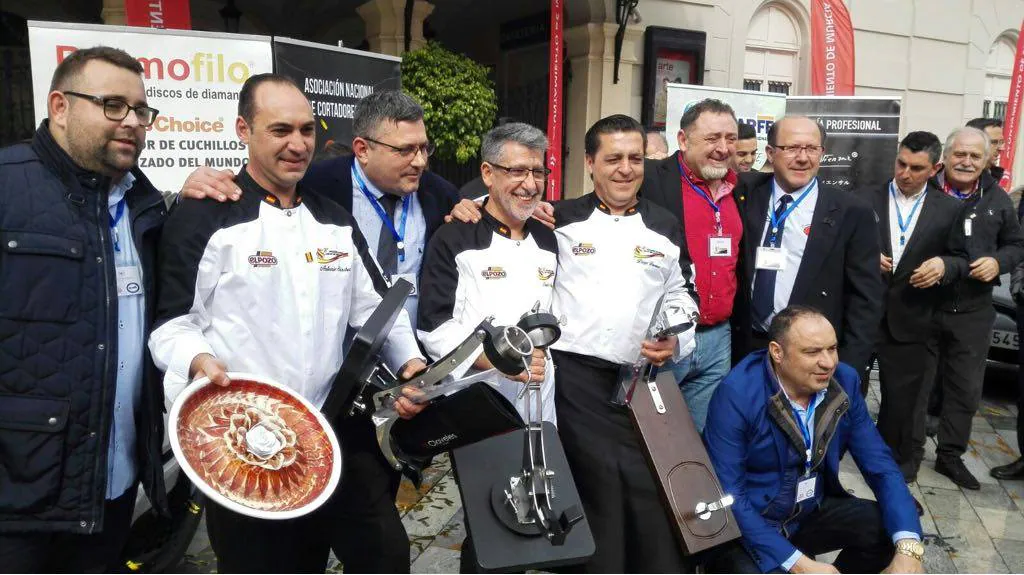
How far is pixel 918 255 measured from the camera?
4.53 meters

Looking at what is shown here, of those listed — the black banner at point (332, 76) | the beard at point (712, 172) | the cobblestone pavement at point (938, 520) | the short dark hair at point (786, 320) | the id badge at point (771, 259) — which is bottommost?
the cobblestone pavement at point (938, 520)

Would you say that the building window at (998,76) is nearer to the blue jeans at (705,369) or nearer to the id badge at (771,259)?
the id badge at (771,259)

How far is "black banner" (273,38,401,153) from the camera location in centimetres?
482

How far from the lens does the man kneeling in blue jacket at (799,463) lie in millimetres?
2945

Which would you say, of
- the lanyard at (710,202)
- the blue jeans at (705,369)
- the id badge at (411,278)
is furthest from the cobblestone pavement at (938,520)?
the lanyard at (710,202)

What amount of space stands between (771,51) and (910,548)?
9.07m

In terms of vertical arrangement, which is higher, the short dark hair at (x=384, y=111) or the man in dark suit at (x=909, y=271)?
the short dark hair at (x=384, y=111)

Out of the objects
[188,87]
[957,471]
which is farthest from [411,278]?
[957,471]

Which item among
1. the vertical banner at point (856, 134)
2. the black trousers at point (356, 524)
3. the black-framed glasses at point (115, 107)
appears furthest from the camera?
the vertical banner at point (856, 134)

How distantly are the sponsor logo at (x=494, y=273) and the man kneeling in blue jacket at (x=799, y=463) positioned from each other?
3.41 feet

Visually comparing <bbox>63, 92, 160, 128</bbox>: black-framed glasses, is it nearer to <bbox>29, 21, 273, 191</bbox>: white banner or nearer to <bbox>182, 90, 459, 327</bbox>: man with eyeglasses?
<bbox>182, 90, 459, 327</bbox>: man with eyeglasses

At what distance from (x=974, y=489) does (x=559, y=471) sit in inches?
135

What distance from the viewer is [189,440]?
1.81 m

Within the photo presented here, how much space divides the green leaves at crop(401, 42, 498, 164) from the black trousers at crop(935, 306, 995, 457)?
465cm
